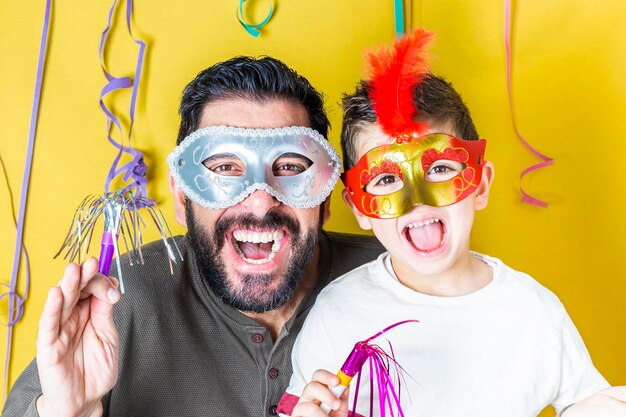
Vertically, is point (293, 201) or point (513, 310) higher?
point (293, 201)

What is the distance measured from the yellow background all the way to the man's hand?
89 centimetres

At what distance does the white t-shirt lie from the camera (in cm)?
155

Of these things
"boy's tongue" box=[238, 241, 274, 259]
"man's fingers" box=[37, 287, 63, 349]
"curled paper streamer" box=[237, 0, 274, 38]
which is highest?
"curled paper streamer" box=[237, 0, 274, 38]

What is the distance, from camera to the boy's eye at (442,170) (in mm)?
1615

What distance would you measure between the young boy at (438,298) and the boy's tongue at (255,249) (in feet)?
0.89

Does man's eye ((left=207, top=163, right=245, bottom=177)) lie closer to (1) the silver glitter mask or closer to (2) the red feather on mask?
(1) the silver glitter mask

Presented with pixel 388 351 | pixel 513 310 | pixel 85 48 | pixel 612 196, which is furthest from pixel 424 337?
pixel 85 48

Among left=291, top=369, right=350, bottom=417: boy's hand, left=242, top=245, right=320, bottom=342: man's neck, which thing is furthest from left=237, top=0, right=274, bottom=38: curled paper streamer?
left=291, top=369, right=350, bottom=417: boy's hand

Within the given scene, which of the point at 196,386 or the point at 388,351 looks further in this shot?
the point at 196,386

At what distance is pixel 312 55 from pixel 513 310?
115 centimetres

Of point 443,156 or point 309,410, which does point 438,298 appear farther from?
point 309,410

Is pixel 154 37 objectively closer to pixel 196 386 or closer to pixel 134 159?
pixel 134 159

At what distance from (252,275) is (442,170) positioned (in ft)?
1.74

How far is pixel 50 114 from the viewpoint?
7.44 feet
